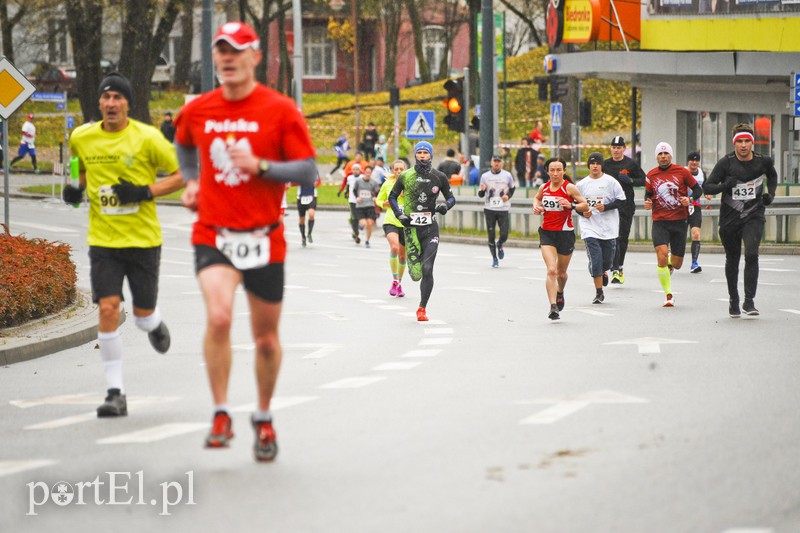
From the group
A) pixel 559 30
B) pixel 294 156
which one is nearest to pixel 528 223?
pixel 559 30

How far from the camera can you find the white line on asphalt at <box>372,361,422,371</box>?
12.0 meters

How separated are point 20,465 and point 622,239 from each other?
49.2 ft

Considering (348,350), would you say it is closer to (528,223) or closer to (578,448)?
(578,448)

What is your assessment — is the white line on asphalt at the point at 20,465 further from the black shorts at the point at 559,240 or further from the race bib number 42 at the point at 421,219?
the black shorts at the point at 559,240

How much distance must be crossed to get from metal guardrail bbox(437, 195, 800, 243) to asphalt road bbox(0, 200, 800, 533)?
12.7 metres

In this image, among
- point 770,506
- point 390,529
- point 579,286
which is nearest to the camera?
point 390,529

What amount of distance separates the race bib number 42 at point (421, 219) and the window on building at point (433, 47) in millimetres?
69975

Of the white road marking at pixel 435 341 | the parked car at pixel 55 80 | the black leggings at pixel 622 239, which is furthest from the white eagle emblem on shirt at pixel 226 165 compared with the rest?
the parked car at pixel 55 80

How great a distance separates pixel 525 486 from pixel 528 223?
26548mm

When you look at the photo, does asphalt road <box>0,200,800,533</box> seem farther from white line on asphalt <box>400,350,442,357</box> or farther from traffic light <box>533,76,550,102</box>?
traffic light <box>533,76,550,102</box>

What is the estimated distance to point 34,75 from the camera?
72.9 meters

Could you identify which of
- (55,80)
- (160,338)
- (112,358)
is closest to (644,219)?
(160,338)

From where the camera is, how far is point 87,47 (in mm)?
48594

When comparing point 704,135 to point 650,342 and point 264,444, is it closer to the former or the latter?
point 650,342
